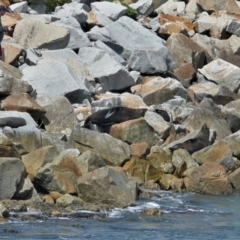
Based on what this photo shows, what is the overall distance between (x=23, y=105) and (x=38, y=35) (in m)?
4.52

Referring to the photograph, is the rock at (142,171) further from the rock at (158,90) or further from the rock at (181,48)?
the rock at (181,48)

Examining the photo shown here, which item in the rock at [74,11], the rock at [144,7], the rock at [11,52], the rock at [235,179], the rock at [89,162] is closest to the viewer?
the rock at [89,162]

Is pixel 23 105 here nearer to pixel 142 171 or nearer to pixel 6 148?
pixel 142 171

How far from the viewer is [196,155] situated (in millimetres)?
15672

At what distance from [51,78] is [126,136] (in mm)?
2848

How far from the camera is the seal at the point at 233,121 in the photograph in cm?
1802

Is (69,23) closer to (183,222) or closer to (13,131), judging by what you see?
(13,131)

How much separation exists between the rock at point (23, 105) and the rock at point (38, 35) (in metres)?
3.95

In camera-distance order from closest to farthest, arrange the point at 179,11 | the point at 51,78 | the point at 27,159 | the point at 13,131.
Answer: the point at 27,159 → the point at 13,131 → the point at 51,78 → the point at 179,11

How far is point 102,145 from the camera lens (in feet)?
49.2

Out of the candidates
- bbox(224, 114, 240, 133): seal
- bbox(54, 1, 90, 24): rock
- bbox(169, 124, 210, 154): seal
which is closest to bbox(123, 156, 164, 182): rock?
bbox(169, 124, 210, 154): seal

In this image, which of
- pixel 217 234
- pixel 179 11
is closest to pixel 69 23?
pixel 179 11

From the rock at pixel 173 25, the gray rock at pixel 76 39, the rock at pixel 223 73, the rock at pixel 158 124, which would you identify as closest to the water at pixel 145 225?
the rock at pixel 158 124

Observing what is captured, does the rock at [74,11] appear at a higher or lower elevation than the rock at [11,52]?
higher
